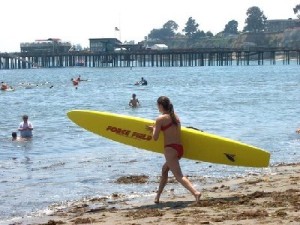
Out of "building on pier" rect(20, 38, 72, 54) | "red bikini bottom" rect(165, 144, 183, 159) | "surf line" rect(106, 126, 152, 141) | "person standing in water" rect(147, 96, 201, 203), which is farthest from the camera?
"building on pier" rect(20, 38, 72, 54)

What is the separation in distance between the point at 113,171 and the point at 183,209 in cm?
540

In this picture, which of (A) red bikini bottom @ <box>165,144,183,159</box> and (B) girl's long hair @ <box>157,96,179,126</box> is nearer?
(B) girl's long hair @ <box>157,96,179,126</box>

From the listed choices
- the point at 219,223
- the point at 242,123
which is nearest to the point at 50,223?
the point at 219,223

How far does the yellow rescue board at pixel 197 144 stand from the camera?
11.6 m

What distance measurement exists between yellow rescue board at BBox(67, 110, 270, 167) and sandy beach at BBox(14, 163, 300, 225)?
17.6 inches

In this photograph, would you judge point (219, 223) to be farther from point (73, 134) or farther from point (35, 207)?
point (73, 134)

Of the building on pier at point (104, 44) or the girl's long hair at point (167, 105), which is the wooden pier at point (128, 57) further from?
the girl's long hair at point (167, 105)

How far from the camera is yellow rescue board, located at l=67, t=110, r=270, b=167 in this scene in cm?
1155

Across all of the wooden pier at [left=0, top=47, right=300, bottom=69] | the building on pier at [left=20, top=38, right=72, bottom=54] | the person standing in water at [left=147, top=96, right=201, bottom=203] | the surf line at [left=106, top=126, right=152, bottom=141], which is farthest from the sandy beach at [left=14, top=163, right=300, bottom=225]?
the building on pier at [left=20, top=38, right=72, bottom=54]

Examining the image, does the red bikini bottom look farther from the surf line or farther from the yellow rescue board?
the surf line

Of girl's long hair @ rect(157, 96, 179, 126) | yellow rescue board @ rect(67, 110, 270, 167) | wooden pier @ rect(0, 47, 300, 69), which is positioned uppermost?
girl's long hair @ rect(157, 96, 179, 126)

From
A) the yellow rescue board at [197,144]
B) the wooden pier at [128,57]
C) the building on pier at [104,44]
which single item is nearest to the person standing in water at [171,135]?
the yellow rescue board at [197,144]

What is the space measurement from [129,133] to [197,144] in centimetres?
114

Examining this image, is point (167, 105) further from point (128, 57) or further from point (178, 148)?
point (128, 57)
